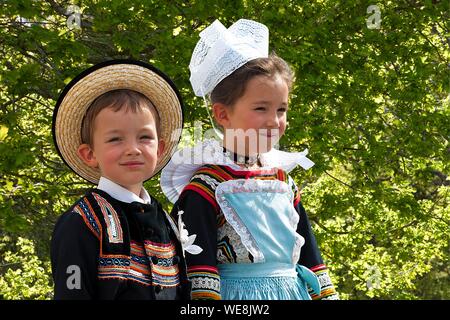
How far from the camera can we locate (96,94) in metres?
2.51

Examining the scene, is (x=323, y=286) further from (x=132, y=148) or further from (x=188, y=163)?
(x=132, y=148)

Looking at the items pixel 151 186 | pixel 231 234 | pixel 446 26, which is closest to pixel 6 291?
pixel 151 186

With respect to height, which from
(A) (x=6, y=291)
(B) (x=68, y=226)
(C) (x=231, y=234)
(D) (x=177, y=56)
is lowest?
(B) (x=68, y=226)

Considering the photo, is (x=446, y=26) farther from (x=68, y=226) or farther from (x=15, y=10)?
(x=68, y=226)

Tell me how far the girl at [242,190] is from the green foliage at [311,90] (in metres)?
2.65

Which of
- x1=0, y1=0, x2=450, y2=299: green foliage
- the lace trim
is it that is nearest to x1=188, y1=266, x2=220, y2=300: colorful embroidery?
the lace trim

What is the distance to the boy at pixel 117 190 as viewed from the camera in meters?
2.27

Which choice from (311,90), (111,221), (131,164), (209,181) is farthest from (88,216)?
(311,90)

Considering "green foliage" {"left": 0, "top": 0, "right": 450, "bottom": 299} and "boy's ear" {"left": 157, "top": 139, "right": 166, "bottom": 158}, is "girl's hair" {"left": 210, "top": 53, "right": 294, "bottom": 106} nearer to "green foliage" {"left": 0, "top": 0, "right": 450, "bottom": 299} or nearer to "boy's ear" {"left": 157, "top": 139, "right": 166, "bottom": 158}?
"boy's ear" {"left": 157, "top": 139, "right": 166, "bottom": 158}

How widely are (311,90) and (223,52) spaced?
3546 millimetres

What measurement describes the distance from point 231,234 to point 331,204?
4.73 meters

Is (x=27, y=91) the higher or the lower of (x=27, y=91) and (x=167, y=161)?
the higher

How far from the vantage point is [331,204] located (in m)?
7.45

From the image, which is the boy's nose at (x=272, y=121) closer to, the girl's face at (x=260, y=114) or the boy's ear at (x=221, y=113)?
the girl's face at (x=260, y=114)
